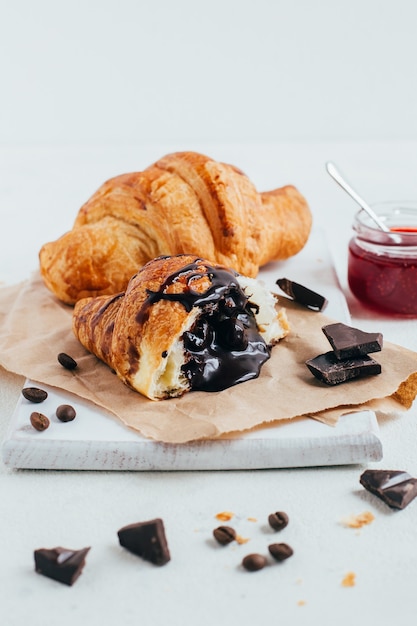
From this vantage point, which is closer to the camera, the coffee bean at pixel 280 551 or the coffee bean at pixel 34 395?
the coffee bean at pixel 280 551

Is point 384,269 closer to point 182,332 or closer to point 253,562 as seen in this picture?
point 182,332

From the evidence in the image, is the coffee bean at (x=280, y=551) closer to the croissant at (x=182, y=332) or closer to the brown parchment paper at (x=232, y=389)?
the brown parchment paper at (x=232, y=389)

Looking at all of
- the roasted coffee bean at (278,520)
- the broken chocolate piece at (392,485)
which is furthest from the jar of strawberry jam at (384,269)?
the roasted coffee bean at (278,520)

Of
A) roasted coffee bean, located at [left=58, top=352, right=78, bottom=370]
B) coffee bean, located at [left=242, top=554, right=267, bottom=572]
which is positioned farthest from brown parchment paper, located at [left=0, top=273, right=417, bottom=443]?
coffee bean, located at [left=242, top=554, right=267, bottom=572]

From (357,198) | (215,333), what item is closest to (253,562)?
(215,333)

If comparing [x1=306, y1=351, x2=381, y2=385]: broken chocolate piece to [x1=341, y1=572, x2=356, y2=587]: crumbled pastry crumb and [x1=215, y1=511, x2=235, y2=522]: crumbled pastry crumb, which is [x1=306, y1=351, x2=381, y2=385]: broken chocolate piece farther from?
[x1=341, y1=572, x2=356, y2=587]: crumbled pastry crumb

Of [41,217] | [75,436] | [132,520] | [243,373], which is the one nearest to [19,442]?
[75,436]
